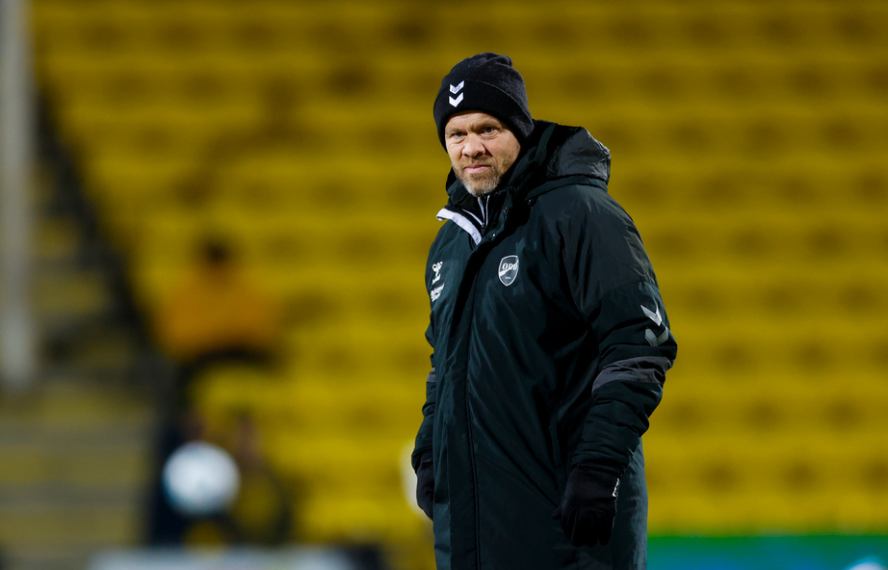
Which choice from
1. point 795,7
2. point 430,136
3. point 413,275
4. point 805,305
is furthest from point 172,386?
point 795,7

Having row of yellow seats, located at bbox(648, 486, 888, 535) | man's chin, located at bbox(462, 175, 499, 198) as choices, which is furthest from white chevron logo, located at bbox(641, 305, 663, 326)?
row of yellow seats, located at bbox(648, 486, 888, 535)

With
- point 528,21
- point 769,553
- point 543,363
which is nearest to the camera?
point 543,363

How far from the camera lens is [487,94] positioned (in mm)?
1985

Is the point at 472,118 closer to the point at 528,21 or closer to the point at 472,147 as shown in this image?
the point at 472,147

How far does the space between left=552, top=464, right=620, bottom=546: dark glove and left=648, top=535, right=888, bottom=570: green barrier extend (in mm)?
1954

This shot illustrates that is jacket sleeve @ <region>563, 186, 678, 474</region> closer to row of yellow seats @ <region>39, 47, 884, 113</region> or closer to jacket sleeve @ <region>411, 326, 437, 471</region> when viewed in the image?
jacket sleeve @ <region>411, 326, 437, 471</region>

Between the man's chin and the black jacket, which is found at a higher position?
the man's chin

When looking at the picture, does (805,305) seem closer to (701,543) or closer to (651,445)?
(651,445)

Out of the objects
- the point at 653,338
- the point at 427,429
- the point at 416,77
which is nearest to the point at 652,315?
the point at 653,338

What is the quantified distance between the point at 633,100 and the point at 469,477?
6480 millimetres

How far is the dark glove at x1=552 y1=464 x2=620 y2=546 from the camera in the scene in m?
1.77

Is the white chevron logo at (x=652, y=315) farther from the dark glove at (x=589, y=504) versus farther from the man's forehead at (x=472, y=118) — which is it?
the man's forehead at (x=472, y=118)

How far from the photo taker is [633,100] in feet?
26.7

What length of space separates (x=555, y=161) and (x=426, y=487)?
0.59m
